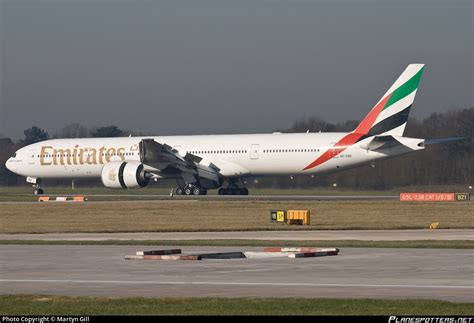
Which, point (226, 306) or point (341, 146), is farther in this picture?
point (341, 146)

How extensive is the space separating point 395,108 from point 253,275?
47947 millimetres

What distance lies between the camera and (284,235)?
122 ft

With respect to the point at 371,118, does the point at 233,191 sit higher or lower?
lower

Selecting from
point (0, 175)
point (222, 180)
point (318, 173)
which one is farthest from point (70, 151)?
point (0, 175)

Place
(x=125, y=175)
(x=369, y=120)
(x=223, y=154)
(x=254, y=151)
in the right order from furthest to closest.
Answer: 1. (x=223, y=154)
2. (x=125, y=175)
3. (x=254, y=151)
4. (x=369, y=120)

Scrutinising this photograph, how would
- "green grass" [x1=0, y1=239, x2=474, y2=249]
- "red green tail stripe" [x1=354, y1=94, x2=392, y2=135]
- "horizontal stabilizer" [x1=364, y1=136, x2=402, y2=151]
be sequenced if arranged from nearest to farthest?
1. "green grass" [x1=0, y1=239, x2=474, y2=249]
2. "horizontal stabilizer" [x1=364, y1=136, x2=402, y2=151]
3. "red green tail stripe" [x1=354, y1=94, x2=392, y2=135]

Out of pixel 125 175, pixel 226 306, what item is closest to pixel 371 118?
pixel 125 175

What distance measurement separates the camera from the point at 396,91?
68.9m

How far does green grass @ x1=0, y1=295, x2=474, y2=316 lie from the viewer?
15812 mm

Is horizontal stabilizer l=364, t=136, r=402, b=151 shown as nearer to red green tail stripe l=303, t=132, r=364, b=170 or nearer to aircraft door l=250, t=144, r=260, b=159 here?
red green tail stripe l=303, t=132, r=364, b=170

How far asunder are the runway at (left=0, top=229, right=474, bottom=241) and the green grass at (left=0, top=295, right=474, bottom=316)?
17.8 meters

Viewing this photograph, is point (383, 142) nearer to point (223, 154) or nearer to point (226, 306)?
point (223, 154)

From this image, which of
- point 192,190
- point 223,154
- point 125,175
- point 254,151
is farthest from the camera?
point 192,190

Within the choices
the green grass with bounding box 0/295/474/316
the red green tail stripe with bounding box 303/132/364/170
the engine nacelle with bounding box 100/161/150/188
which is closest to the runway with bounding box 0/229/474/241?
the green grass with bounding box 0/295/474/316
